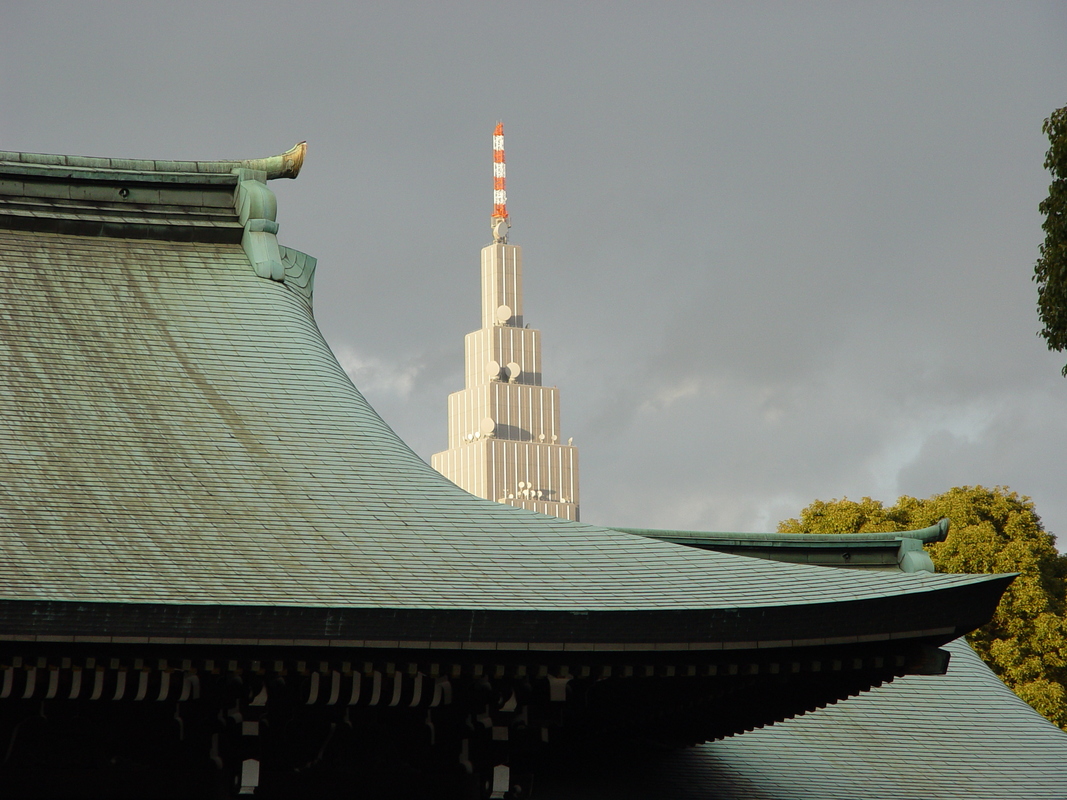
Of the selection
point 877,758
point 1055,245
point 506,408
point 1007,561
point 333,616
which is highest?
point 506,408

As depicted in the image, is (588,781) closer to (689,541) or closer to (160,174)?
(689,541)

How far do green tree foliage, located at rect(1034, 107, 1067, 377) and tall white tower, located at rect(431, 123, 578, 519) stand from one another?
117229 mm

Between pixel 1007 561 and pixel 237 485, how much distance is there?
23.3m

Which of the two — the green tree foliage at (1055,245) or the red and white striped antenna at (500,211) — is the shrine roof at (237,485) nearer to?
the green tree foliage at (1055,245)

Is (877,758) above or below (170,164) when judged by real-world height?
Answer: below

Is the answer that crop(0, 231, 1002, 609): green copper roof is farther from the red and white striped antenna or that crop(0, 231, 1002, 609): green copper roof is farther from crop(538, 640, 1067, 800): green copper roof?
the red and white striped antenna

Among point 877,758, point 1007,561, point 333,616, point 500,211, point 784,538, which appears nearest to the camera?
point 333,616

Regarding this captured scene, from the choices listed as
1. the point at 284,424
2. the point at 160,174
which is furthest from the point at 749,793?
the point at 160,174

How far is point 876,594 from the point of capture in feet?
25.7

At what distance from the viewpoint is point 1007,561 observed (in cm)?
2848

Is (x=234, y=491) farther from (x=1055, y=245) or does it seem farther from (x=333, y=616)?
(x=1055, y=245)

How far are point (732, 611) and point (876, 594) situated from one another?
890 millimetres

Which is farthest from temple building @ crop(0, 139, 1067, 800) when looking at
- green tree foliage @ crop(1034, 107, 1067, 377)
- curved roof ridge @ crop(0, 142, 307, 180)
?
green tree foliage @ crop(1034, 107, 1067, 377)

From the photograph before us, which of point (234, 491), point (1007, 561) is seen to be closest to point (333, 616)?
point (234, 491)
